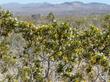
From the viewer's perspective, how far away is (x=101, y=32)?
1762 centimetres

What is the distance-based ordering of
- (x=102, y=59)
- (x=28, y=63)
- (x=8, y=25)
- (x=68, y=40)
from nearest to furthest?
(x=102, y=59)
(x=68, y=40)
(x=8, y=25)
(x=28, y=63)

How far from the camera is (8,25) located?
1828 centimetres

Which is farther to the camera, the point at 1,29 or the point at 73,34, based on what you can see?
the point at 1,29

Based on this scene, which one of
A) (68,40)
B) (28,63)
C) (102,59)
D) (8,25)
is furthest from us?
(28,63)

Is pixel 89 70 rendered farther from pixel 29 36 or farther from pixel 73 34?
pixel 29 36

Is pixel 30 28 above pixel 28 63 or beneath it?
above

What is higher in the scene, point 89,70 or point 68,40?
point 68,40

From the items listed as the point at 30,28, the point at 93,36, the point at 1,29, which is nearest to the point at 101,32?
the point at 93,36

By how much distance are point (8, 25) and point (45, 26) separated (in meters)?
1.95

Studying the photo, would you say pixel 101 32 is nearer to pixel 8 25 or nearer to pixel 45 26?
pixel 45 26

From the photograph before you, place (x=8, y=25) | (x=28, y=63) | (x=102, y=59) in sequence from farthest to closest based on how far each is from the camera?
(x=28, y=63) < (x=8, y=25) < (x=102, y=59)

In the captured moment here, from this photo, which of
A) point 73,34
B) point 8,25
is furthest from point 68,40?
point 8,25

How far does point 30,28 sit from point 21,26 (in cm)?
44

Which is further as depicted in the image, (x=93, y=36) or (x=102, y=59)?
(x=93, y=36)
